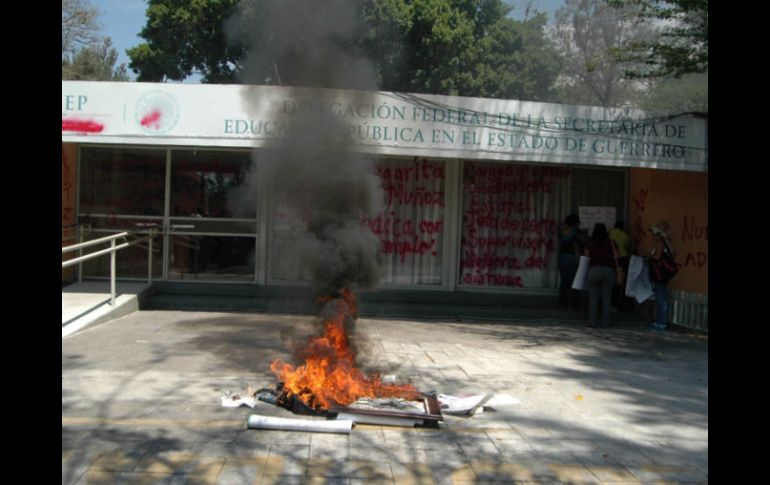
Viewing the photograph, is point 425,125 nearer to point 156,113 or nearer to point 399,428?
point 156,113

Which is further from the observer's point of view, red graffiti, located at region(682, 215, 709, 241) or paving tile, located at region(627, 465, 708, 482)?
red graffiti, located at region(682, 215, 709, 241)

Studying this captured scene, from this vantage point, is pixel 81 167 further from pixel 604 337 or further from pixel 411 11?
pixel 604 337

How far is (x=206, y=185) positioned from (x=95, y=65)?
1813 centimetres

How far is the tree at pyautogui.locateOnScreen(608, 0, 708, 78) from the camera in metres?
9.16

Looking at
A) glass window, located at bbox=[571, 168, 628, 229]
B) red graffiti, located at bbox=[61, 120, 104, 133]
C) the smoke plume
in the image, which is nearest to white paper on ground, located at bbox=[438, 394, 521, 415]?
the smoke plume

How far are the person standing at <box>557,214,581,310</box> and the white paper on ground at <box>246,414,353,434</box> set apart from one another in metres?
5.99

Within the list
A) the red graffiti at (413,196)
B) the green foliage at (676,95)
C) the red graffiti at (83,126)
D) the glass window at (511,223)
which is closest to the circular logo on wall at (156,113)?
the red graffiti at (83,126)

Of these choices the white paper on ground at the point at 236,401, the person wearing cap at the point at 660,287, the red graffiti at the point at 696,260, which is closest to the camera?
the white paper on ground at the point at 236,401

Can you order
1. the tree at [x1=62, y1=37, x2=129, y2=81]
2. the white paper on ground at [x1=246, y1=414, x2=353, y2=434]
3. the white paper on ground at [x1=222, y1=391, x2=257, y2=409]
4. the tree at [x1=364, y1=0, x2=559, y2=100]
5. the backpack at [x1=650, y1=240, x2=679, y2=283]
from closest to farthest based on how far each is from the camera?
the white paper on ground at [x1=246, y1=414, x2=353, y2=434] → the white paper on ground at [x1=222, y1=391, x2=257, y2=409] → the backpack at [x1=650, y1=240, x2=679, y2=283] → the tree at [x1=364, y1=0, x2=559, y2=100] → the tree at [x1=62, y1=37, x2=129, y2=81]

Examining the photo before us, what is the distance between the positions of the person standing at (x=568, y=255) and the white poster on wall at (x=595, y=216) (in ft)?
1.72

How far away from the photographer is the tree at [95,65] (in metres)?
22.4

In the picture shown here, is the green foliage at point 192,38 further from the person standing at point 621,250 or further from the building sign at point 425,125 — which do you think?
the person standing at point 621,250

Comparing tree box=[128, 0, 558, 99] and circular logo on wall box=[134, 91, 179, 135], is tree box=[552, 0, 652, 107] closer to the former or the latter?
tree box=[128, 0, 558, 99]

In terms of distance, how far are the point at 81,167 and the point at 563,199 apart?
7.70 metres
